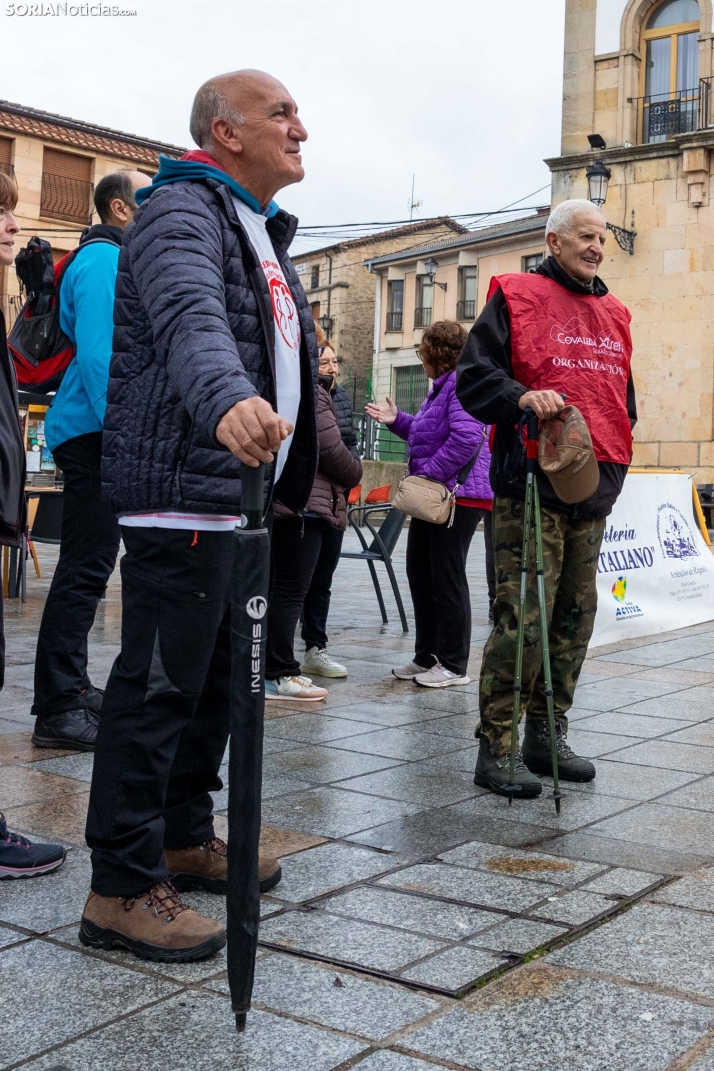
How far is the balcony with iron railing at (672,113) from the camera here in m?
25.0

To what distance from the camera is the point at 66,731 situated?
4816mm

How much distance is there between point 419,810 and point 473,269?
43792 millimetres

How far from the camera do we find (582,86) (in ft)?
85.5

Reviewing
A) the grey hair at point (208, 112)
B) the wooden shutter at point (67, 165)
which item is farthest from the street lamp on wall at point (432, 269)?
the grey hair at point (208, 112)

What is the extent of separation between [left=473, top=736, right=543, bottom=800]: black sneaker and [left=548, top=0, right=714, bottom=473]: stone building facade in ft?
70.2

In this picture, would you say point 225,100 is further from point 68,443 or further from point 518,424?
point 68,443

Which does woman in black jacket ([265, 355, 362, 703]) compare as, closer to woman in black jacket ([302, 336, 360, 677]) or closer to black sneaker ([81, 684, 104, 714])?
woman in black jacket ([302, 336, 360, 677])

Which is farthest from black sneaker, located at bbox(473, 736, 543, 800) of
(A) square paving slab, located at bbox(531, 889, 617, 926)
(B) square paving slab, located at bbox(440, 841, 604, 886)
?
(A) square paving slab, located at bbox(531, 889, 617, 926)

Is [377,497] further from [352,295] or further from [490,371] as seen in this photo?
[352,295]

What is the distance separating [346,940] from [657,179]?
24.7 m

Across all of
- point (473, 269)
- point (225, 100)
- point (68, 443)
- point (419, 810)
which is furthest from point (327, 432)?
point (473, 269)

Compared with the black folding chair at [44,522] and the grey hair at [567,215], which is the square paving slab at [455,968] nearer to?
the grey hair at [567,215]

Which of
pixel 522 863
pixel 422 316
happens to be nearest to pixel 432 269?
pixel 422 316

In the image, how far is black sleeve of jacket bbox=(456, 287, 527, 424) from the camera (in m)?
4.24
